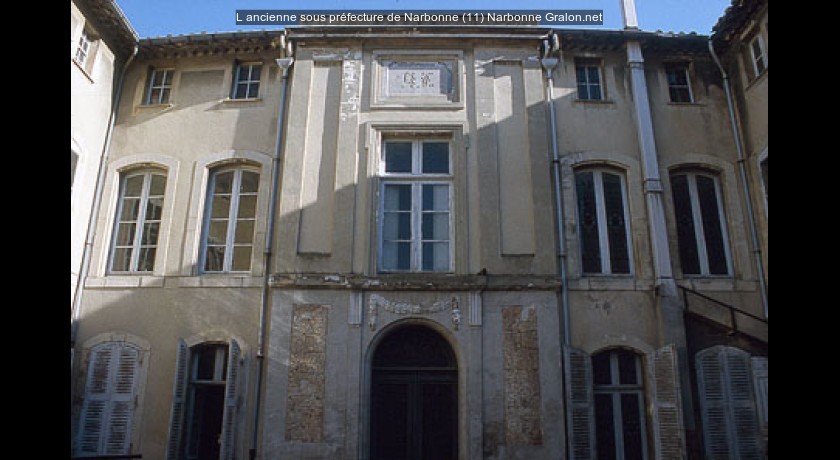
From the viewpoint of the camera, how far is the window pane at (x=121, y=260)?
1014cm

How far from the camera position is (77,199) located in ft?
32.5

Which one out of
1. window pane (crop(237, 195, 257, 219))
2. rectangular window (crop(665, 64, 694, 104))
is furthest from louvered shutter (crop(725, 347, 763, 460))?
window pane (crop(237, 195, 257, 219))

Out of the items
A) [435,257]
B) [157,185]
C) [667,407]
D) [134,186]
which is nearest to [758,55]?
[667,407]

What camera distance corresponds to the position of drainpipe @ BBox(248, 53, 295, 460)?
8.84 m

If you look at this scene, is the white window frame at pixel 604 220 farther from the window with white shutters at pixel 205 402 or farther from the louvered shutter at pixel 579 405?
the window with white shutters at pixel 205 402

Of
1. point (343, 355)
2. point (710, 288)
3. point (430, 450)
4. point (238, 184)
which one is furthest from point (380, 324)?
point (710, 288)

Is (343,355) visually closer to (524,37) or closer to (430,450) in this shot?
(430,450)

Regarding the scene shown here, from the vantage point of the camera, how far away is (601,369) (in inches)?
364

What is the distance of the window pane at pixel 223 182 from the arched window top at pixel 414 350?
13.2 feet

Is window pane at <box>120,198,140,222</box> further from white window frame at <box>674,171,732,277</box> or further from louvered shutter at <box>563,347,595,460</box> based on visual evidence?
white window frame at <box>674,171,732,277</box>

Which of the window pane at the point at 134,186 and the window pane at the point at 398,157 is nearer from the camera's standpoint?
the window pane at the point at 398,157

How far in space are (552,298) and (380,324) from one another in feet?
9.01

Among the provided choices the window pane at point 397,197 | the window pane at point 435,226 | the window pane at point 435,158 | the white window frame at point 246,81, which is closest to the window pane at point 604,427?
the window pane at point 435,226

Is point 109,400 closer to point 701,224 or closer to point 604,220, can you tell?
point 604,220
